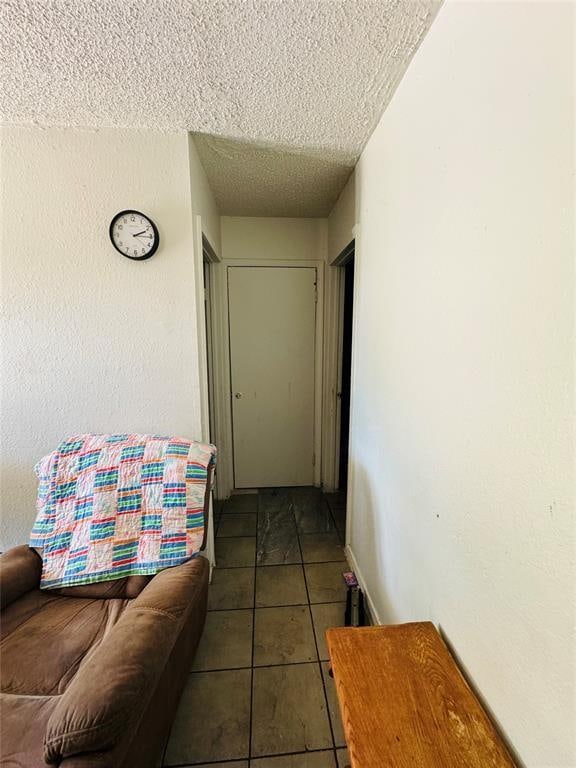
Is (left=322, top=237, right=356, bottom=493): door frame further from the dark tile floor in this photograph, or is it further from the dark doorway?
the dark tile floor

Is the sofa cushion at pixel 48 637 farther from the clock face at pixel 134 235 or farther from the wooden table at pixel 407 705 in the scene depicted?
the clock face at pixel 134 235

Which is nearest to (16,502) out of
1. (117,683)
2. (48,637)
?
(48,637)

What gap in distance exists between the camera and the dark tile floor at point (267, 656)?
1.13 m

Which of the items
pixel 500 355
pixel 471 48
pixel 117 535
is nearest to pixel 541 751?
pixel 500 355

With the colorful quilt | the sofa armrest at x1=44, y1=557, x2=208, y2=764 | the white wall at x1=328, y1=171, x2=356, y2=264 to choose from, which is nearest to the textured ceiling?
the white wall at x1=328, y1=171, x2=356, y2=264

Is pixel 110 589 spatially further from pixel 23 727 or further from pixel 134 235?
pixel 134 235

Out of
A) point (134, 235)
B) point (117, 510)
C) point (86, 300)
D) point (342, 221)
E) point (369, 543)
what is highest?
point (342, 221)

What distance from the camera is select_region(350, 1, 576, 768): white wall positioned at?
0.57 metres

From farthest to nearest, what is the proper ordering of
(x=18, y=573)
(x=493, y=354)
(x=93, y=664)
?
1. (x=18, y=573)
2. (x=93, y=664)
3. (x=493, y=354)

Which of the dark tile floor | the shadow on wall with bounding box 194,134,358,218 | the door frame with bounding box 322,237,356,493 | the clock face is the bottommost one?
the dark tile floor

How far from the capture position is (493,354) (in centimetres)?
74

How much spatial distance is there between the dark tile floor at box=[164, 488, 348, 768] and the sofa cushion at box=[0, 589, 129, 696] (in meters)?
0.48

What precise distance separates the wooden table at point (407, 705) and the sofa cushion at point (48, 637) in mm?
851

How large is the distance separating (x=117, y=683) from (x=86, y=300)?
1584 mm
